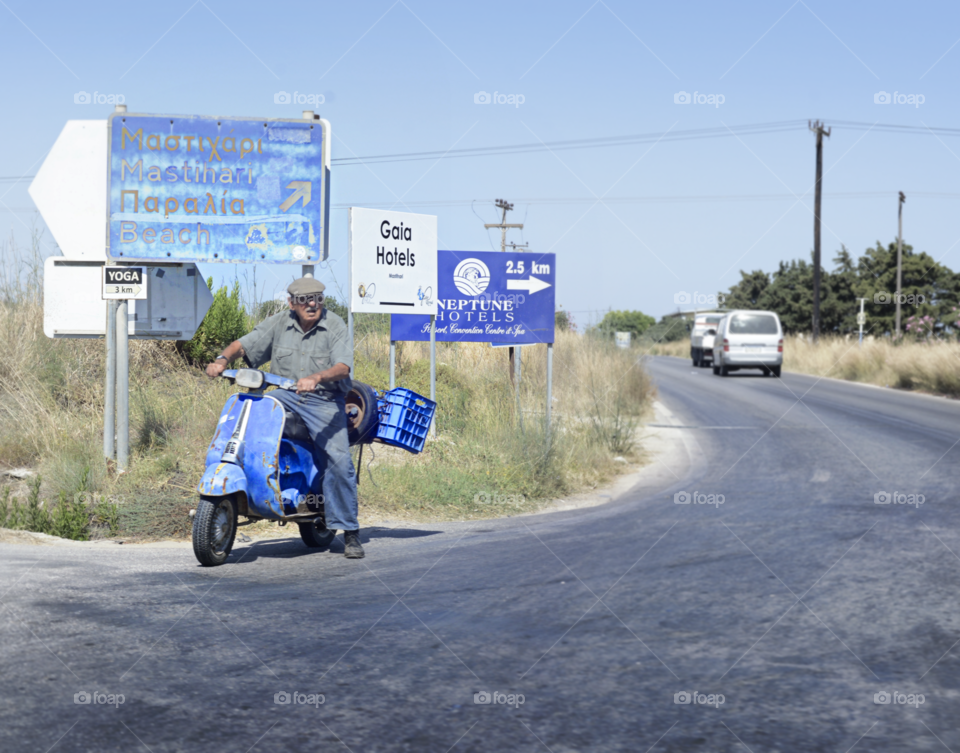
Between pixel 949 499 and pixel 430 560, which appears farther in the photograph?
pixel 949 499

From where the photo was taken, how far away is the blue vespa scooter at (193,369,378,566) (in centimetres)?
651

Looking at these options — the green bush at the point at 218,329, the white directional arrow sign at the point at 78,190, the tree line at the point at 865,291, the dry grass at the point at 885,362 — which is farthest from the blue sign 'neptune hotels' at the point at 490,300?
the tree line at the point at 865,291

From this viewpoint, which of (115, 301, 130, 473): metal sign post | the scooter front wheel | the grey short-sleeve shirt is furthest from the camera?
(115, 301, 130, 473): metal sign post

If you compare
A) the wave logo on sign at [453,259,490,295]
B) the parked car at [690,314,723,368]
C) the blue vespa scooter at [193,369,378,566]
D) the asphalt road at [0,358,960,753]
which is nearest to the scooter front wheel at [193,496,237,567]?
the blue vespa scooter at [193,369,378,566]

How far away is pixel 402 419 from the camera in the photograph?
801cm

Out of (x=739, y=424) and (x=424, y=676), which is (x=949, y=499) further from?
(x=739, y=424)

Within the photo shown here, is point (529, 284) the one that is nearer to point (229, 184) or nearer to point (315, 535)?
point (229, 184)

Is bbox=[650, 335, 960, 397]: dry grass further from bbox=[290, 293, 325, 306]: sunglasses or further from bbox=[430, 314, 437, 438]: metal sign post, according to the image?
bbox=[290, 293, 325, 306]: sunglasses

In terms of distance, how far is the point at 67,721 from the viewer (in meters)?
3.61

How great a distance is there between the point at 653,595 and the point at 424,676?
203 centimetres

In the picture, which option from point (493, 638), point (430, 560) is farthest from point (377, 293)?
point (493, 638)

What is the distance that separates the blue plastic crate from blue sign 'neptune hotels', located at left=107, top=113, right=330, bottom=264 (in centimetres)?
258

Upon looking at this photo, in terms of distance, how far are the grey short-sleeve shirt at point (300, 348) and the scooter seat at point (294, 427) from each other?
0.27 metres

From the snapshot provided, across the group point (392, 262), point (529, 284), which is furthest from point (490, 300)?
point (392, 262)
